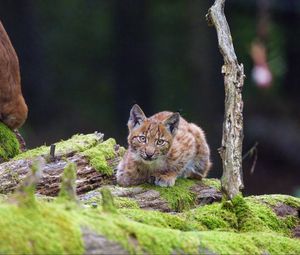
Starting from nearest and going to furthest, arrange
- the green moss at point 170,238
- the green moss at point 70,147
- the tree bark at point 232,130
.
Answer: the green moss at point 170,238 → the tree bark at point 232,130 → the green moss at point 70,147

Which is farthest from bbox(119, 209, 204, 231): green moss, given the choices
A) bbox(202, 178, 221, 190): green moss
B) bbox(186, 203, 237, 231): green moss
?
bbox(202, 178, 221, 190): green moss

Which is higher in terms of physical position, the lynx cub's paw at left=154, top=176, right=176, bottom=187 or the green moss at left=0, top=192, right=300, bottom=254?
the green moss at left=0, top=192, right=300, bottom=254

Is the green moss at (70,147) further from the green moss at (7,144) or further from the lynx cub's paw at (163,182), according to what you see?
the lynx cub's paw at (163,182)

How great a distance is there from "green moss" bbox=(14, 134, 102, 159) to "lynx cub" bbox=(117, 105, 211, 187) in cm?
47

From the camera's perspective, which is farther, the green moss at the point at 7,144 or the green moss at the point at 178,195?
the green moss at the point at 7,144

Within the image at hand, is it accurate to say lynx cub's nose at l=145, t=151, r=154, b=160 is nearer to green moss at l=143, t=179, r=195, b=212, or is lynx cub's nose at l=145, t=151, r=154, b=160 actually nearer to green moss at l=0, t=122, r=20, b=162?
green moss at l=143, t=179, r=195, b=212

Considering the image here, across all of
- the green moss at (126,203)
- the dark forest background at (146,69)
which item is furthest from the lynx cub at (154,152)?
the dark forest background at (146,69)

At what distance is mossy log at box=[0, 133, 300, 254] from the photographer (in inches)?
196

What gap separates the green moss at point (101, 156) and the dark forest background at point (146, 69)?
10884 mm

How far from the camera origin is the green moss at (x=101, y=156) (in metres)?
8.12

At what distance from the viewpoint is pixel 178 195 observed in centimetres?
762

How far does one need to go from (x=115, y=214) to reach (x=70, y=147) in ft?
9.89

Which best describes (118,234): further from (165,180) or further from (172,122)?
(172,122)

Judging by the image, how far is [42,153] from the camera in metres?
8.27
